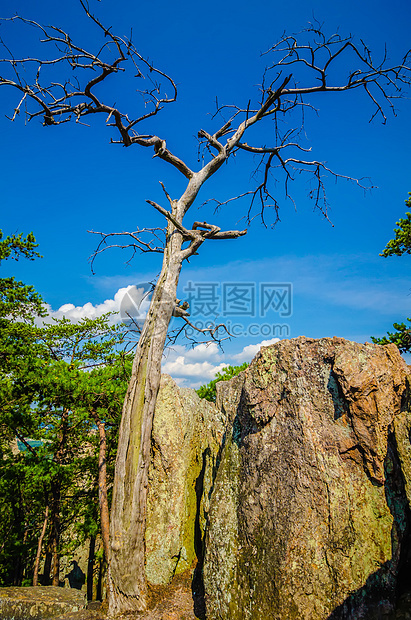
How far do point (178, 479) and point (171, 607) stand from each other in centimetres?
179

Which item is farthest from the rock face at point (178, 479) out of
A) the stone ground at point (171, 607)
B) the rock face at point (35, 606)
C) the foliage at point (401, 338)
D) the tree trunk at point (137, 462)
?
the foliage at point (401, 338)

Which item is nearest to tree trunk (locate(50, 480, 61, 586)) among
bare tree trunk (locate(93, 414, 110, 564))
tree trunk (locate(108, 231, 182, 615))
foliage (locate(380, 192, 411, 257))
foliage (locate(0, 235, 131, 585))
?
foliage (locate(0, 235, 131, 585))

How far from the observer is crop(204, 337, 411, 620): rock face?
12.1 ft

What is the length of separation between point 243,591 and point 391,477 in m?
2.15

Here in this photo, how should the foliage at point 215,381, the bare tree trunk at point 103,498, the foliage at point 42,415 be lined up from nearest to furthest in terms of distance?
the bare tree trunk at point 103,498 < the foliage at point 42,415 < the foliage at point 215,381

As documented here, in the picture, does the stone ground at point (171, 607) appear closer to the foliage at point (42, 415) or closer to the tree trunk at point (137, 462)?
the tree trunk at point (137, 462)

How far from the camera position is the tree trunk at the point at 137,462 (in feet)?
17.1

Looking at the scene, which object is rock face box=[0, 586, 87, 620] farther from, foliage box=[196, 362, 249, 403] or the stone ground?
foliage box=[196, 362, 249, 403]

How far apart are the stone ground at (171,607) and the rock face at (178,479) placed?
203 millimetres

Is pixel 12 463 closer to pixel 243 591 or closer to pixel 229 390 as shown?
pixel 229 390

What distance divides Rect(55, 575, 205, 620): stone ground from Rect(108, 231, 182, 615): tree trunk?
0.19 meters

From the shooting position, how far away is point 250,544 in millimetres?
4297

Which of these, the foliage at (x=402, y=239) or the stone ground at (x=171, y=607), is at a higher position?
the foliage at (x=402, y=239)

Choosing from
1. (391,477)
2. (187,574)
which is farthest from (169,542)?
(391,477)
